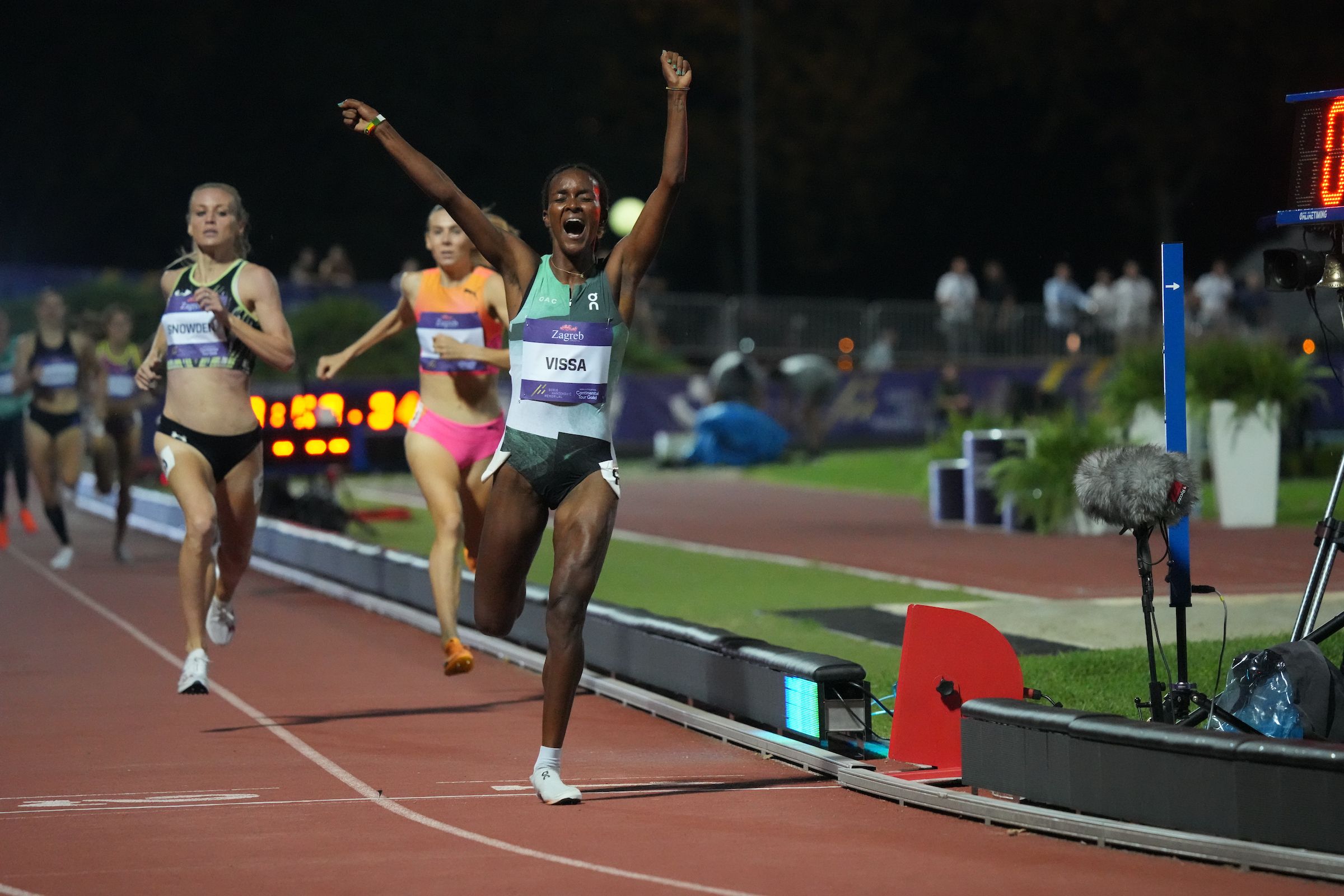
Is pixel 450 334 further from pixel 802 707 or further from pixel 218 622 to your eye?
pixel 802 707

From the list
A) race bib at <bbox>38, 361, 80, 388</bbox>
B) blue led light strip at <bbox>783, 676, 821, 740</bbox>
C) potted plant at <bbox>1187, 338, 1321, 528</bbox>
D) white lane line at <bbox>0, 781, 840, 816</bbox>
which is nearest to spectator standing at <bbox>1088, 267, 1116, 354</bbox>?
potted plant at <bbox>1187, 338, 1321, 528</bbox>

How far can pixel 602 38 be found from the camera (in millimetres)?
51312

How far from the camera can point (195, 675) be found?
30.3 ft

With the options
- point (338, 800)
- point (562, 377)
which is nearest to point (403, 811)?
point (338, 800)

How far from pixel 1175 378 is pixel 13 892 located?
184 inches

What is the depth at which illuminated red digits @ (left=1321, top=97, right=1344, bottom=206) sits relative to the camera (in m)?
7.40

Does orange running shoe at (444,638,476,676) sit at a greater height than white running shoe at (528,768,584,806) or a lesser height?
greater

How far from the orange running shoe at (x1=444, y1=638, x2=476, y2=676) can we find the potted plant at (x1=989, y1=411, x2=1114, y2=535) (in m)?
10.2

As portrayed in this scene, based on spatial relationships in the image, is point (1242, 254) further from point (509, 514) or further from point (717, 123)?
point (509, 514)

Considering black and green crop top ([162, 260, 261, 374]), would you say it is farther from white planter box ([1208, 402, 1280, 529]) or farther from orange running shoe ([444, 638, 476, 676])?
white planter box ([1208, 402, 1280, 529])

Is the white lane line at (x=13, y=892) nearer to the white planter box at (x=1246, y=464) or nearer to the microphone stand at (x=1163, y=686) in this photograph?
the microphone stand at (x=1163, y=686)

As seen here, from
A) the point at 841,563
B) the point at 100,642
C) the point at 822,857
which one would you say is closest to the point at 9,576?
the point at 100,642

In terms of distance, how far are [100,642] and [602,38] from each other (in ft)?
135

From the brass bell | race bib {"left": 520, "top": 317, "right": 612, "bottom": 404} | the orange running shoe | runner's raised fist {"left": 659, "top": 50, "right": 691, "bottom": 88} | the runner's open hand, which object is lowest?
the orange running shoe
